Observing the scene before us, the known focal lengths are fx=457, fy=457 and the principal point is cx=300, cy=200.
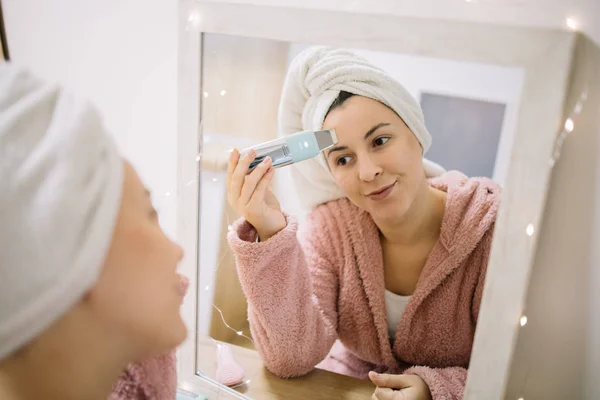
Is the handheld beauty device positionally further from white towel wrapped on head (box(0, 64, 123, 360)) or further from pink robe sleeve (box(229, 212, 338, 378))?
white towel wrapped on head (box(0, 64, 123, 360))

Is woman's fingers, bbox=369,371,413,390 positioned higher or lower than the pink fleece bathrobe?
lower

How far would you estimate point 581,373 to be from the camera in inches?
18.3

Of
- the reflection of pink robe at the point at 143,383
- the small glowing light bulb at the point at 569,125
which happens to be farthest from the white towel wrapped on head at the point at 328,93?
the reflection of pink robe at the point at 143,383

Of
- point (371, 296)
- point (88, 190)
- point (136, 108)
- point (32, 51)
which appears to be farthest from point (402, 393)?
point (32, 51)

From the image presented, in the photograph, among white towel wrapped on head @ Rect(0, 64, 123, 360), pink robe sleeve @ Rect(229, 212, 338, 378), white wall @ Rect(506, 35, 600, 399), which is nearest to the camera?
white towel wrapped on head @ Rect(0, 64, 123, 360)

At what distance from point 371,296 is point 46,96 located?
1.19ft

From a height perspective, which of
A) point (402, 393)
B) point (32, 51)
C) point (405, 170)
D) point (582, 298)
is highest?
point (32, 51)

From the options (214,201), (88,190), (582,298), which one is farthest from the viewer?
(214,201)

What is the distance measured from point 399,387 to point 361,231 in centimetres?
17

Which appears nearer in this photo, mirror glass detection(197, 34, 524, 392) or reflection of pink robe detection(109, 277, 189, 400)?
mirror glass detection(197, 34, 524, 392)

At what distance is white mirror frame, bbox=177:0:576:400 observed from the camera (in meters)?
0.38

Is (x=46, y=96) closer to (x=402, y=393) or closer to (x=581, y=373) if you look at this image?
(x=402, y=393)

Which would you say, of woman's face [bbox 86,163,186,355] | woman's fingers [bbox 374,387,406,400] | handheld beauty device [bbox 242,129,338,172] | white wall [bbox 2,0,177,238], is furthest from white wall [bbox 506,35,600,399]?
white wall [bbox 2,0,177,238]

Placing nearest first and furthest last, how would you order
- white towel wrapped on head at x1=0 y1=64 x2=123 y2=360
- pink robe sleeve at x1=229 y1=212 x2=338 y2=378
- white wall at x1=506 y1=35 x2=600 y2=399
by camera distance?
white towel wrapped on head at x1=0 y1=64 x2=123 y2=360
white wall at x1=506 y1=35 x2=600 y2=399
pink robe sleeve at x1=229 y1=212 x2=338 y2=378
